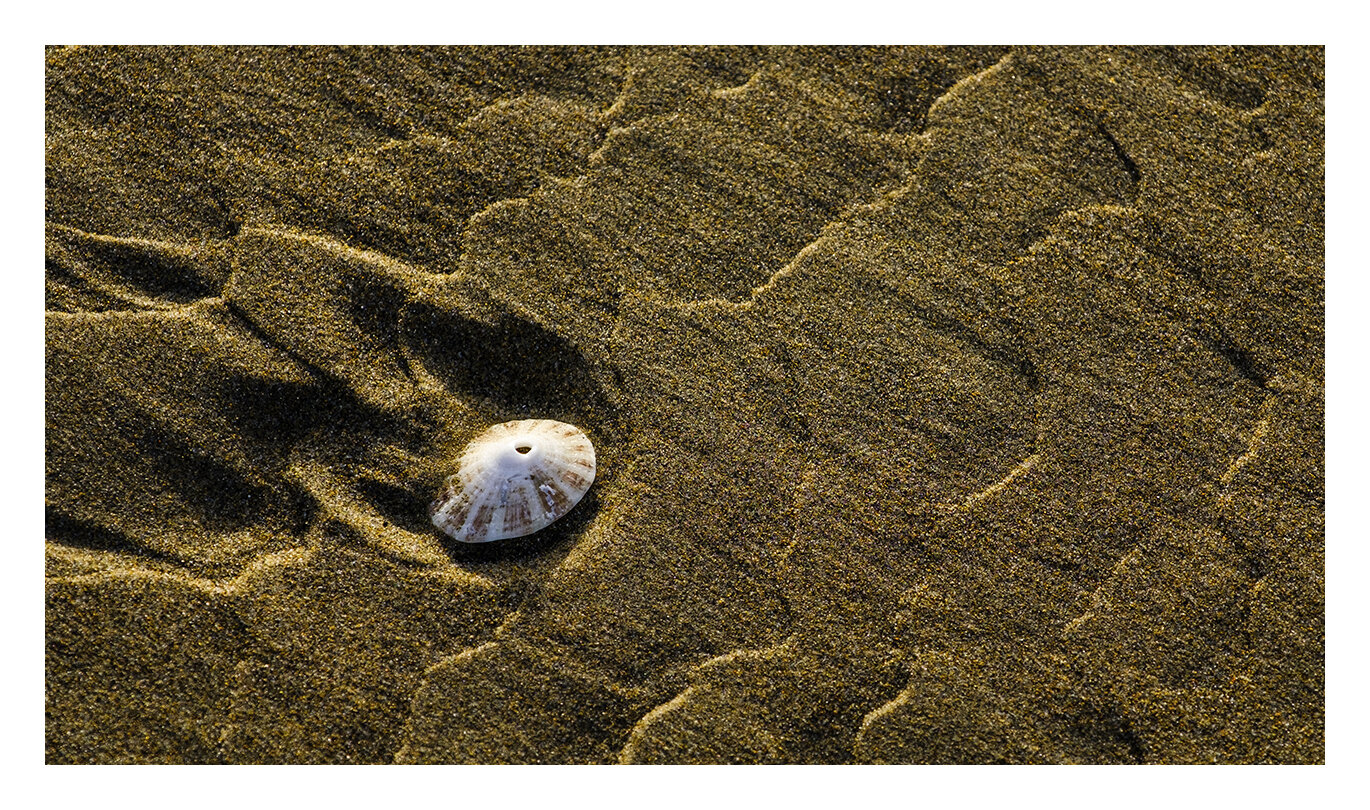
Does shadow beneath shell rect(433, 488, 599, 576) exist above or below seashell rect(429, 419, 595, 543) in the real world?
below

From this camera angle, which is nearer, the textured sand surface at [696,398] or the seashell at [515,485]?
the textured sand surface at [696,398]

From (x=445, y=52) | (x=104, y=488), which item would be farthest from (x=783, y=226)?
(x=104, y=488)

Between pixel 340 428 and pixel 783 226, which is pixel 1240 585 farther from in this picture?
pixel 340 428

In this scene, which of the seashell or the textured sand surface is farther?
the seashell

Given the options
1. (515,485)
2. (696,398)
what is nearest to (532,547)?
(515,485)

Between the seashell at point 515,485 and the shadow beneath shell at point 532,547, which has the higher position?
the seashell at point 515,485
